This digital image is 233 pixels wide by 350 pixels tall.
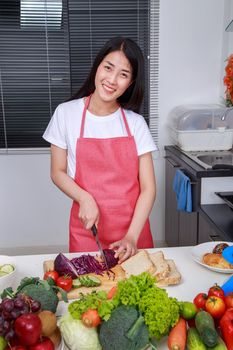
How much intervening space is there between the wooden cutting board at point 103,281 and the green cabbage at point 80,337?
0.71 feet

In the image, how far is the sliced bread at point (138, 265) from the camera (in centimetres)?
105

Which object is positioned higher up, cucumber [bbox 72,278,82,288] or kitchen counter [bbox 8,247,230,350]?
cucumber [bbox 72,278,82,288]

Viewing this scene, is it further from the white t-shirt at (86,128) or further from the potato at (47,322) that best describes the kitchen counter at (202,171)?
the potato at (47,322)

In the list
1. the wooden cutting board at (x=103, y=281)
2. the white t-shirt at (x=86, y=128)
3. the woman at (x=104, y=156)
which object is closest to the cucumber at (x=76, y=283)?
the wooden cutting board at (x=103, y=281)

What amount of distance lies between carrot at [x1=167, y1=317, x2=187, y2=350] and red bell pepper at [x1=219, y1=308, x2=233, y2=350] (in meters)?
0.08

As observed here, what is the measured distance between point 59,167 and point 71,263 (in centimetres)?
51

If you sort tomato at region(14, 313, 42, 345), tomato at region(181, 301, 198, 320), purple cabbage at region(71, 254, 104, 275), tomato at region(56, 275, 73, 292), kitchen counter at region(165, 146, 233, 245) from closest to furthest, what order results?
tomato at region(14, 313, 42, 345) → tomato at region(181, 301, 198, 320) → tomato at region(56, 275, 73, 292) → purple cabbage at region(71, 254, 104, 275) → kitchen counter at region(165, 146, 233, 245)

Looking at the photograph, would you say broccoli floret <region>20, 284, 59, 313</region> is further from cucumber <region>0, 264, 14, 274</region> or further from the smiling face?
the smiling face

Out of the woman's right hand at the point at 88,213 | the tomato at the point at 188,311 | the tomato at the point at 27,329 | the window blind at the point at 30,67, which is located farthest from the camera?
the window blind at the point at 30,67

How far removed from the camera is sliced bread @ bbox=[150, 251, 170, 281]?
1.03 metres

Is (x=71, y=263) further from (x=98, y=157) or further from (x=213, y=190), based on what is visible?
(x=213, y=190)

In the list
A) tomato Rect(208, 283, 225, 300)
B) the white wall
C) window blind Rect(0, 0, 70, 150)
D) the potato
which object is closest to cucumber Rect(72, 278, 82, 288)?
the potato

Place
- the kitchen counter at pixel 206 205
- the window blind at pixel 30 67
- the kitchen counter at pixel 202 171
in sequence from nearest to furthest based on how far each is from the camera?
the kitchen counter at pixel 206 205 < the kitchen counter at pixel 202 171 < the window blind at pixel 30 67

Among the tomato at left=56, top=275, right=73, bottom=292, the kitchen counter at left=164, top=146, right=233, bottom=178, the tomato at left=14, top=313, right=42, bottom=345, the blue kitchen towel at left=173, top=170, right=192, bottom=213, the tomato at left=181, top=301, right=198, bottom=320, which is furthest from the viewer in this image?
the blue kitchen towel at left=173, top=170, right=192, bottom=213
